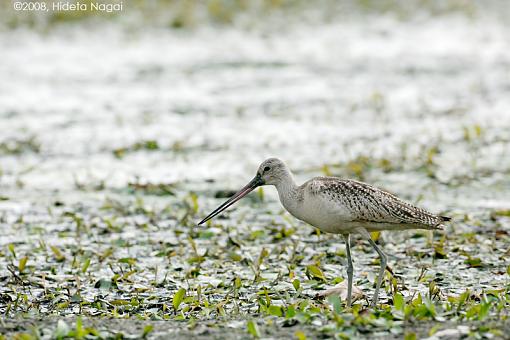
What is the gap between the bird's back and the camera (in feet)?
23.2

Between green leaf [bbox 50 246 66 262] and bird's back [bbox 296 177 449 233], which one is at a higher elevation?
bird's back [bbox 296 177 449 233]

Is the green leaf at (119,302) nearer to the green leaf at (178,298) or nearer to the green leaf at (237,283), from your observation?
the green leaf at (178,298)

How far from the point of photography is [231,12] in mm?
19703

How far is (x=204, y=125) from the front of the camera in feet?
42.8

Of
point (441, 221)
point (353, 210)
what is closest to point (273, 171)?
point (353, 210)

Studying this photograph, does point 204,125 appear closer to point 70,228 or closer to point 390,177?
point 390,177

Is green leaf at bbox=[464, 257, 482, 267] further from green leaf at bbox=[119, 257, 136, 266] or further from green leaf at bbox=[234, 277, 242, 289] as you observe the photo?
green leaf at bbox=[119, 257, 136, 266]

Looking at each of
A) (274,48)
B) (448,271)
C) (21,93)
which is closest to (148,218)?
(448,271)

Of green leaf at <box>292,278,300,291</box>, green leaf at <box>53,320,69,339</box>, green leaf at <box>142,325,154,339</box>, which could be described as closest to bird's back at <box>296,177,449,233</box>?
green leaf at <box>292,278,300,291</box>

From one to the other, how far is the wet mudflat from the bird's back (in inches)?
17.9

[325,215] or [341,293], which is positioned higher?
[325,215]

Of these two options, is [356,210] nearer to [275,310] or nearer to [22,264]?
[275,310]

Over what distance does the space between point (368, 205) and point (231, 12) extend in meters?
13.1

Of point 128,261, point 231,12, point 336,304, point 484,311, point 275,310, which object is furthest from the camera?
point 231,12
